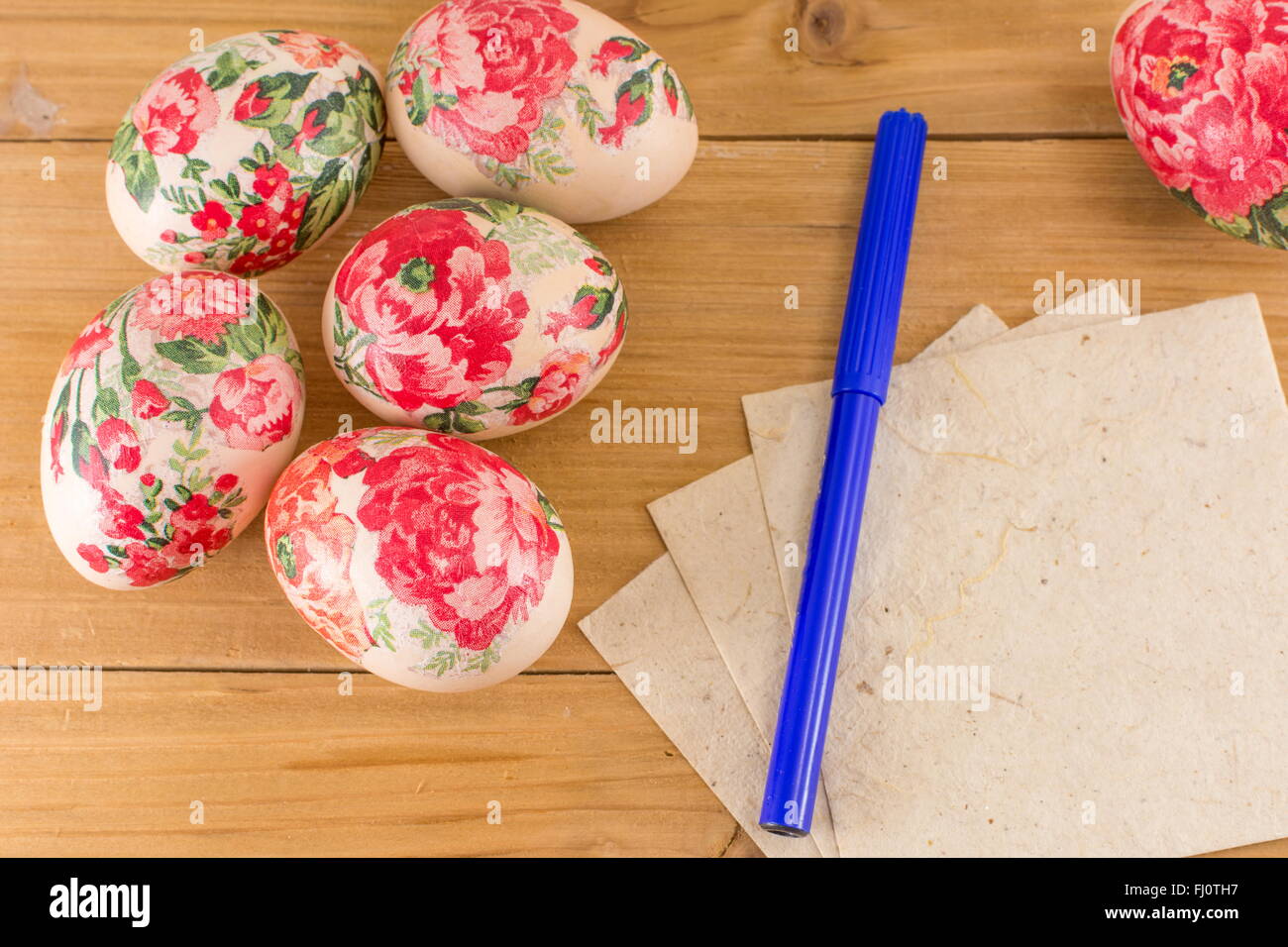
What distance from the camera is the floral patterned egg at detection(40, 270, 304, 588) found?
525 mm

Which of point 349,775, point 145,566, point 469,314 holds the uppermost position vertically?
point 469,314

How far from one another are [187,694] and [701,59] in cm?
51

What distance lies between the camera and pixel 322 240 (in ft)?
2.14

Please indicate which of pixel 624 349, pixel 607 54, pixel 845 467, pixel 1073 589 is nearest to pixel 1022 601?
pixel 1073 589

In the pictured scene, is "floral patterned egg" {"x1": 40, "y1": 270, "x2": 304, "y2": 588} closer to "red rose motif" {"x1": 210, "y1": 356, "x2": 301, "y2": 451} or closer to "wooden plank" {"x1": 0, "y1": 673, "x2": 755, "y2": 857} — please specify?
"red rose motif" {"x1": 210, "y1": 356, "x2": 301, "y2": 451}

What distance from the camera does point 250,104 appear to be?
0.55m

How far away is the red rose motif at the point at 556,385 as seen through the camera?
1.81 feet

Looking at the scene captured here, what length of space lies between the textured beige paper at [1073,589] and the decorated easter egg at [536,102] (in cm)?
17

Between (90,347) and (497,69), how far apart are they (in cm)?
26

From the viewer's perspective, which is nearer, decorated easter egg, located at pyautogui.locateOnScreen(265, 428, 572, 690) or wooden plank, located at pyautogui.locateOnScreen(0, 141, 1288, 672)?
decorated easter egg, located at pyautogui.locateOnScreen(265, 428, 572, 690)

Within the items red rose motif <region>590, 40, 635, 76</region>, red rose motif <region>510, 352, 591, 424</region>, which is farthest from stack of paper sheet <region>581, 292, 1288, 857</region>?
red rose motif <region>590, 40, 635, 76</region>

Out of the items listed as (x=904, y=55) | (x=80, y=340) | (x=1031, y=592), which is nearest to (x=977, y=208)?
(x=904, y=55)

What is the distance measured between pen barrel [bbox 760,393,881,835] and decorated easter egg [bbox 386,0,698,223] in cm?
19

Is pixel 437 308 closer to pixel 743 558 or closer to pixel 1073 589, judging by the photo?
pixel 743 558
